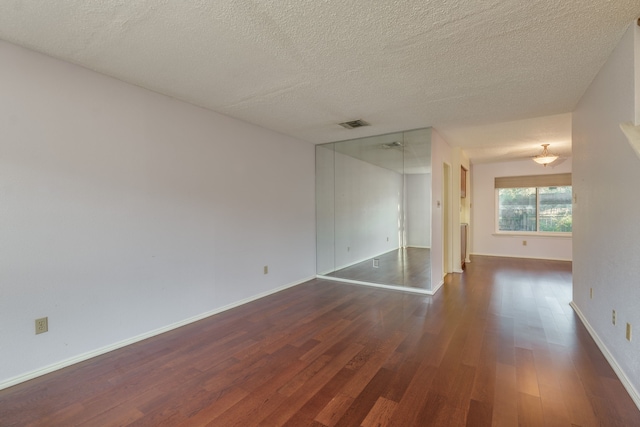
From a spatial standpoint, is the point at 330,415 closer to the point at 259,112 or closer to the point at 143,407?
the point at 143,407

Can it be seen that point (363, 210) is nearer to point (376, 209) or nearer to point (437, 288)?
point (376, 209)

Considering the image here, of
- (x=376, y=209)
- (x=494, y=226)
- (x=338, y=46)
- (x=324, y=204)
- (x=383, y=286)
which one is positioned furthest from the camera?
(x=494, y=226)

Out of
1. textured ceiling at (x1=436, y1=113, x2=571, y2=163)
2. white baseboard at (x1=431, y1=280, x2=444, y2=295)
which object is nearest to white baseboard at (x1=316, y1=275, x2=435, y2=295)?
white baseboard at (x1=431, y1=280, x2=444, y2=295)

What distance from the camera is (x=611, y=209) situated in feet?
7.34

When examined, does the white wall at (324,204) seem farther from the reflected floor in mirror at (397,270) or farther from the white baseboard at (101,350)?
the white baseboard at (101,350)

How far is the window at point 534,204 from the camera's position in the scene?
688cm

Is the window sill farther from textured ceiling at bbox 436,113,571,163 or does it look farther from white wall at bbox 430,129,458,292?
white wall at bbox 430,129,458,292

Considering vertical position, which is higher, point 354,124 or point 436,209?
point 354,124

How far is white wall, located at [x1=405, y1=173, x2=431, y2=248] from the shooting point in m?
4.27

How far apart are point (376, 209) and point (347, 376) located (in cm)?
401

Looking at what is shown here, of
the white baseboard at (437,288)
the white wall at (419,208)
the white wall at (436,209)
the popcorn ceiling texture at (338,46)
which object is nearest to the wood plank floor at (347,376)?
the white baseboard at (437,288)

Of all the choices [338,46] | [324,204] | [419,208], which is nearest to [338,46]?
[338,46]

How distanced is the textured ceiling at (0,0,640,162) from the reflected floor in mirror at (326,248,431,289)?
2352 millimetres

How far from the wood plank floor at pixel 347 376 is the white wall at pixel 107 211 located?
1.03 ft
